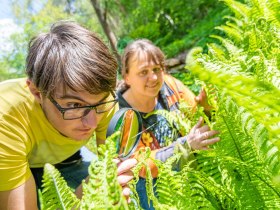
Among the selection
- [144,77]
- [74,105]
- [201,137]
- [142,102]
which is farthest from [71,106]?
[144,77]

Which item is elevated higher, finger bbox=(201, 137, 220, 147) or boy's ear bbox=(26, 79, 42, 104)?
boy's ear bbox=(26, 79, 42, 104)

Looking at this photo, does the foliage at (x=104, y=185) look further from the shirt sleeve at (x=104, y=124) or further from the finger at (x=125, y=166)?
the shirt sleeve at (x=104, y=124)

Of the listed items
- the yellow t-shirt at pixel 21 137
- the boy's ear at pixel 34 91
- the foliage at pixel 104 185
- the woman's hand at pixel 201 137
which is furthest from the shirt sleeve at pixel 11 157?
the foliage at pixel 104 185

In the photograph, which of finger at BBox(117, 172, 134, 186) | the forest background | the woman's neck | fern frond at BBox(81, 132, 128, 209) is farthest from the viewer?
the forest background

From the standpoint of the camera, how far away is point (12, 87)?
1428 mm

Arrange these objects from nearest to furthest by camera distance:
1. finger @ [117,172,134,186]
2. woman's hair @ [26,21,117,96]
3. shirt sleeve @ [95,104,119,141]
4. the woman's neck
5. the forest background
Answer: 1. finger @ [117,172,134,186]
2. woman's hair @ [26,21,117,96]
3. shirt sleeve @ [95,104,119,141]
4. the woman's neck
5. the forest background

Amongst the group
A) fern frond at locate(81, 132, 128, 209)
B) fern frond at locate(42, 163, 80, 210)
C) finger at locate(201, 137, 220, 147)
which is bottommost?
finger at locate(201, 137, 220, 147)

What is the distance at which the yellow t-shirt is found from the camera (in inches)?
49.3

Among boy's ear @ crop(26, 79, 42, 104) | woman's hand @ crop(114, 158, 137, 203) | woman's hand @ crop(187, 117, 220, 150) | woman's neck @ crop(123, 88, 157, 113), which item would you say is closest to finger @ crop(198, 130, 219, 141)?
woman's hand @ crop(187, 117, 220, 150)

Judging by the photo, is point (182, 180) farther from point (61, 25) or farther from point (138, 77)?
point (138, 77)

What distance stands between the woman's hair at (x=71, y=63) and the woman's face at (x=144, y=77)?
0.99 metres

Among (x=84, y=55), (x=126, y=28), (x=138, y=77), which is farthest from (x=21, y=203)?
(x=126, y=28)

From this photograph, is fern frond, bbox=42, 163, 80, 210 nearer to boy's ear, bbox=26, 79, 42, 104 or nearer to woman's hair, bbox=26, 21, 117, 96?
woman's hair, bbox=26, 21, 117, 96

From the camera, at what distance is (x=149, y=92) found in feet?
7.61
